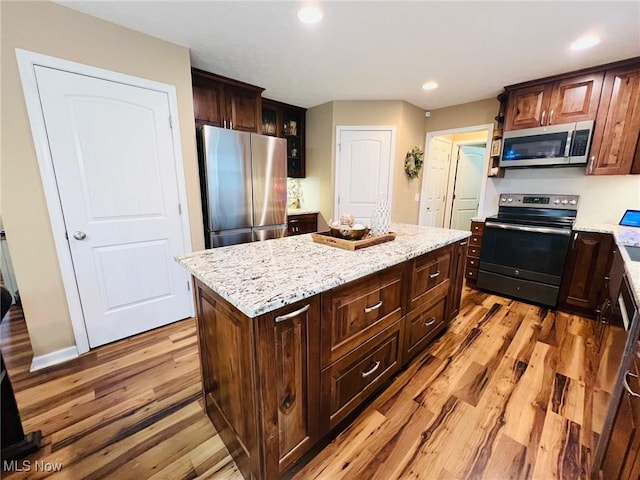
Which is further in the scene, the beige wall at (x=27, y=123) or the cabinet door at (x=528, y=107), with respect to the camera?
the cabinet door at (x=528, y=107)

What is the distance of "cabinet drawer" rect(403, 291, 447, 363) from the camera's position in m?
1.77

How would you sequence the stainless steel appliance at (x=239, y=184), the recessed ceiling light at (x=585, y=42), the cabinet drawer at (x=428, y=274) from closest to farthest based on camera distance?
the cabinet drawer at (x=428, y=274)
the recessed ceiling light at (x=585, y=42)
the stainless steel appliance at (x=239, y=184)

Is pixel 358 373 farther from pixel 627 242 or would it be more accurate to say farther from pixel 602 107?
pixel 602 107

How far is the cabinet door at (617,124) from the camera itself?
2.38 meters

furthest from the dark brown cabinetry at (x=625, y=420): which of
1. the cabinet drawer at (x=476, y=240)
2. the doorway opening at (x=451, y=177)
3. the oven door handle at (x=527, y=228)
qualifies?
the doorway opening at (x=451, y=177)

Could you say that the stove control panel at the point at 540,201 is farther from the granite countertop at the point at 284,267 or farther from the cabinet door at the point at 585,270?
the granite countertop at the point at 284,267

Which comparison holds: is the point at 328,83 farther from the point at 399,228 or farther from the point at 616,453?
the point at 616,453

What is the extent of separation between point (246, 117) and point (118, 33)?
4.39 ft

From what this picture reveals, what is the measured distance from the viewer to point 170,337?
2.28m

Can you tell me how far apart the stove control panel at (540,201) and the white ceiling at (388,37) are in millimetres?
1264

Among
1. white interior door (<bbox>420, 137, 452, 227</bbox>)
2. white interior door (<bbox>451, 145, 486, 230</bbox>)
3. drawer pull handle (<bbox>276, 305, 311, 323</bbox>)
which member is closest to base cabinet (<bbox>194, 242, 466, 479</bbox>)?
drawer pull handle (<bbox>276, 305, 311, 323</bbox>)

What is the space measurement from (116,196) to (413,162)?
3.54 metres

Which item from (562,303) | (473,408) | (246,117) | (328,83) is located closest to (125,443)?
(473,408)

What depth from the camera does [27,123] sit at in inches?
66.4
